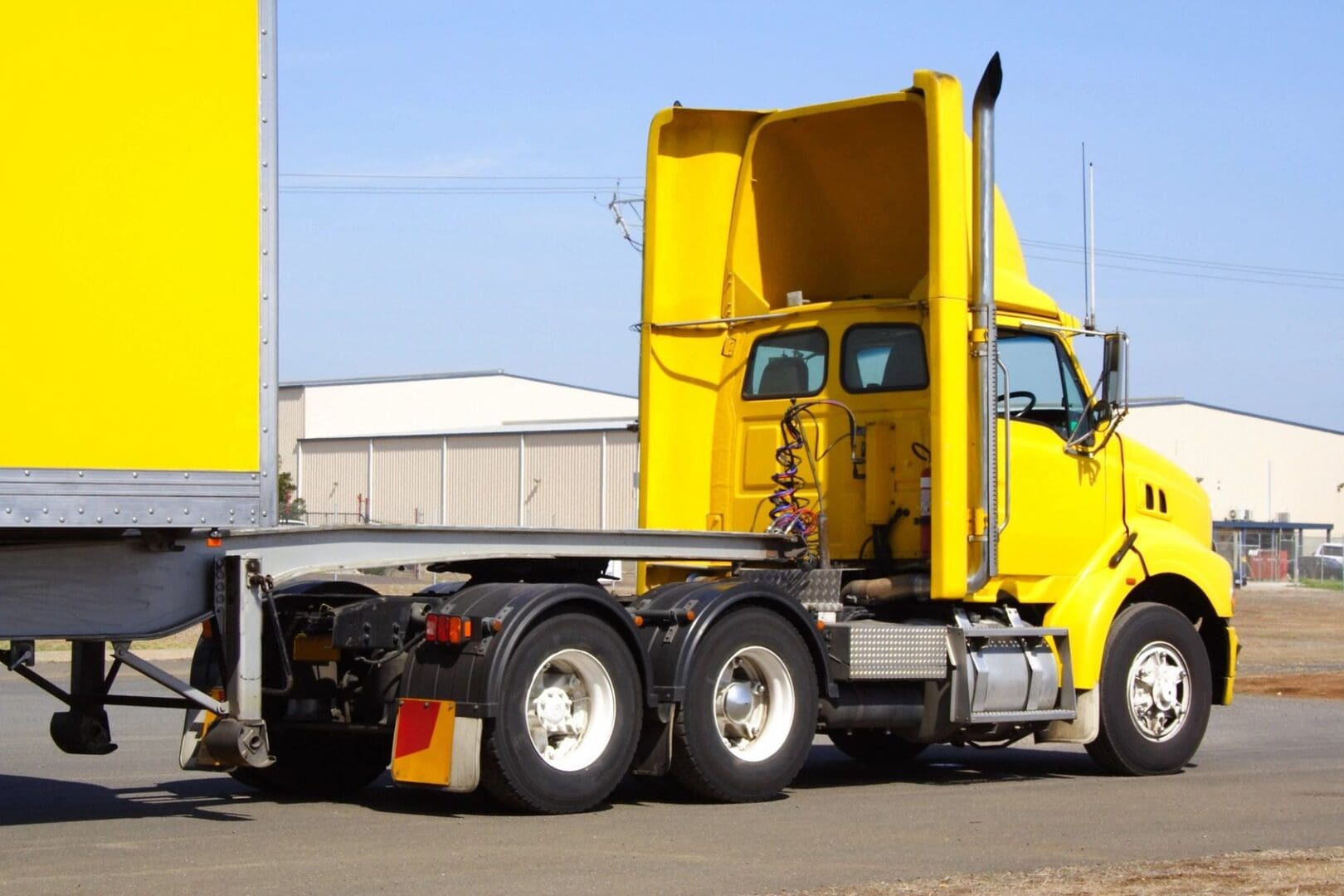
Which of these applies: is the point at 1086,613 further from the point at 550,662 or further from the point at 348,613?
the point at 348,613

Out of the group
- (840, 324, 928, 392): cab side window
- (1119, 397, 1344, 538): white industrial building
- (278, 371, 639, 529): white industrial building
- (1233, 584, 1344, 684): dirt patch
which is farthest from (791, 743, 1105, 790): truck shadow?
(1119, 397, 1344, 538): white industrial building

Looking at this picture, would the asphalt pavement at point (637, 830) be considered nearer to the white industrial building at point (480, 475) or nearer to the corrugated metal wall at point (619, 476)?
the corrugated metal wall at point (619, 476)

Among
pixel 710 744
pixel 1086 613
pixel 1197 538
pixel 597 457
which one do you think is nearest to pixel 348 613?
pixel 710 744

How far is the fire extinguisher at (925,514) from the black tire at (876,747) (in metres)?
1.77

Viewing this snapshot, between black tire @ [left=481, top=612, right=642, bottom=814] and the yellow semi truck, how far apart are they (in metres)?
0.02

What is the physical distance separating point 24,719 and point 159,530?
8.13m

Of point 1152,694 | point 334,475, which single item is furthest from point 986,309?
point 334,475

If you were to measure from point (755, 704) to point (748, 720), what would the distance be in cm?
11

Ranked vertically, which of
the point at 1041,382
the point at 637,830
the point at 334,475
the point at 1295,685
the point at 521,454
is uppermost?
the point at 521,454

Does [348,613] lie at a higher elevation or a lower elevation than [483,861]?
higher

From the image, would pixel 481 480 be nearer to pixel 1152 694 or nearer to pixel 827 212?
pixel 827 212

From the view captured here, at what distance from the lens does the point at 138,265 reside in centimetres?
817

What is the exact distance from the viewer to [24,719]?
15.8 meters

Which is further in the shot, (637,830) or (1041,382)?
(1041,382)
